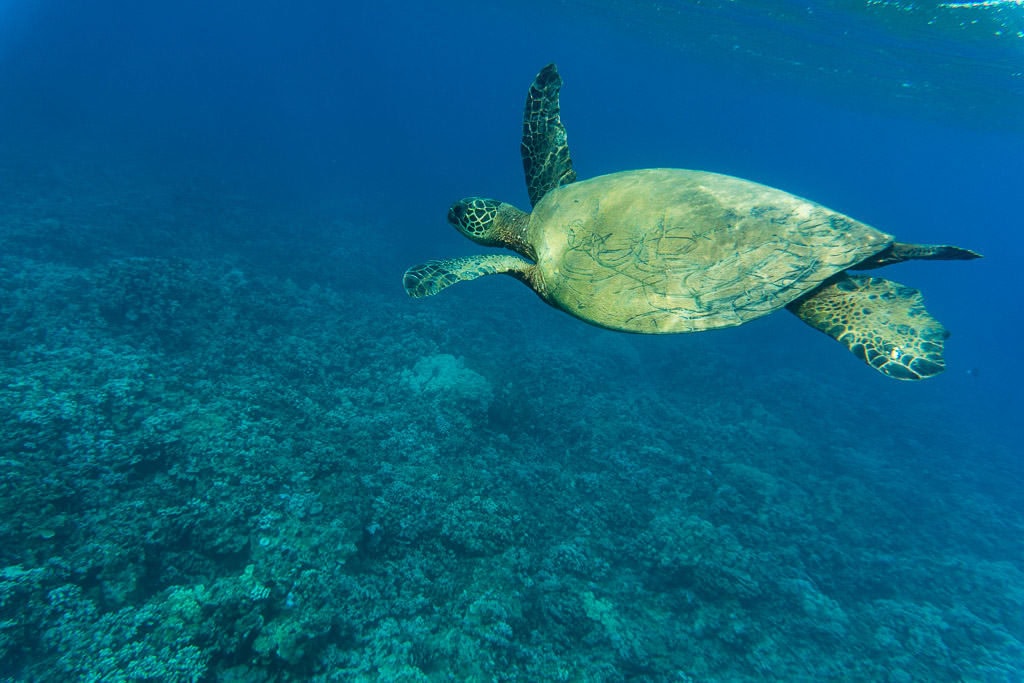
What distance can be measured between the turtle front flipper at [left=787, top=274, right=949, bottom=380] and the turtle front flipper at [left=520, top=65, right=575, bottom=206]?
363 centimetres

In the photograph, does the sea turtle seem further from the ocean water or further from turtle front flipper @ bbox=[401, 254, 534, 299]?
the ocean water

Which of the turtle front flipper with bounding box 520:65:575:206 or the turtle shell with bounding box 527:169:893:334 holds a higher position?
the turtle front flipper with bounding box 520:65:575:206

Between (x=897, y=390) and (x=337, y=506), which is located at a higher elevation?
(x=897, y=390)

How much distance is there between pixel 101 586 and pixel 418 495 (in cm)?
340

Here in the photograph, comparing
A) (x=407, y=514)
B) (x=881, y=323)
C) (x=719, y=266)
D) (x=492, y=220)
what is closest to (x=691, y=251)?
(x=719, y=266)

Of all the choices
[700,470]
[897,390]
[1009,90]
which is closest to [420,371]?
[700,470]

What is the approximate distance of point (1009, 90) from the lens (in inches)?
901

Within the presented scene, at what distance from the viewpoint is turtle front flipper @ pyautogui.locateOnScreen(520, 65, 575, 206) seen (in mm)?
5738

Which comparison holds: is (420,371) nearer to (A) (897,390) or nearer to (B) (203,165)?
(A) (897,390)

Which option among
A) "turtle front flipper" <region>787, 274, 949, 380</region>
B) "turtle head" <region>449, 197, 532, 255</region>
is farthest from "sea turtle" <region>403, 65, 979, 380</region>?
"turtle head" <region>449, 197, 532, 255</region>

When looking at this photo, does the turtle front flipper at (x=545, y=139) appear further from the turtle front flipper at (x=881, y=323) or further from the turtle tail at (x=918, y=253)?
the turtle tail at (x=918, y=253)

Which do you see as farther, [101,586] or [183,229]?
[183,229]

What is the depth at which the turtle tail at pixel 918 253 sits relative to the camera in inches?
120

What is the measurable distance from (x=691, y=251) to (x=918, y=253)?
154 cm
